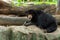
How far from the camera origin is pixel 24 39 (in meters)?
3.49

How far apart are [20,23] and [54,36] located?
160cm

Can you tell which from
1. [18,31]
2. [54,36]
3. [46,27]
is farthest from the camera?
[46,27]

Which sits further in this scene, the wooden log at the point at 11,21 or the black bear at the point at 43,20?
the wooden log at the point at 11,21

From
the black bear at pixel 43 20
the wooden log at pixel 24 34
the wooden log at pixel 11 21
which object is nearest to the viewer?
the wooden log at pixel 24 34

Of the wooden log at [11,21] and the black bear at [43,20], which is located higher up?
the black bear at [43,20]

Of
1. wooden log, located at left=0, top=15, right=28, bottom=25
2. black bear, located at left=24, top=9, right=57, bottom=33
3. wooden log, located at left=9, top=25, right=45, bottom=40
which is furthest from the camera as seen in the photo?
wooden log, located at left=0, top=15, right=28, bottom=25

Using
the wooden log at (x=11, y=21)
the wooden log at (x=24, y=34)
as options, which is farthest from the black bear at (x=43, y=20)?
the wooden log at (x=24, y=34)

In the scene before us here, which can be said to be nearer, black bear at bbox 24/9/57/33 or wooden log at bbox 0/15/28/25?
black bear at bbox 24/9/57/33

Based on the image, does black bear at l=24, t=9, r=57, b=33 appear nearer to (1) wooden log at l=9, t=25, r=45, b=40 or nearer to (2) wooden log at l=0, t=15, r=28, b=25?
(2) wooden log at l=0, t=15, r=28, b=25

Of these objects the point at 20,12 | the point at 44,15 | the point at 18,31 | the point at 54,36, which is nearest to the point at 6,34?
the point at 18,31

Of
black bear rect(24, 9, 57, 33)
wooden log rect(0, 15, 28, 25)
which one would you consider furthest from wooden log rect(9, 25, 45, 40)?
wooden log rect(0, 15, 28, 25)

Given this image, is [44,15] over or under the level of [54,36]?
over

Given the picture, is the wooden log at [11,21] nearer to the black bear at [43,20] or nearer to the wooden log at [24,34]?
the black bear at [43,20]

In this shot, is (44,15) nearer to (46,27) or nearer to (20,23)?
(46,27)
